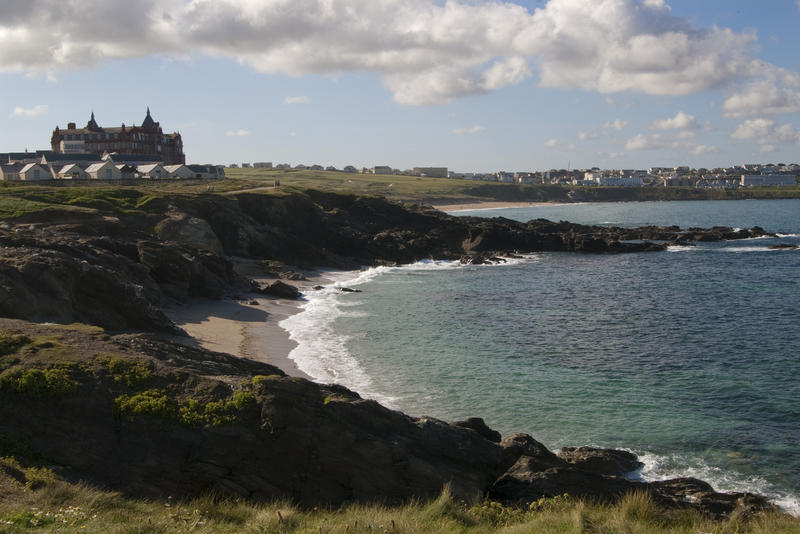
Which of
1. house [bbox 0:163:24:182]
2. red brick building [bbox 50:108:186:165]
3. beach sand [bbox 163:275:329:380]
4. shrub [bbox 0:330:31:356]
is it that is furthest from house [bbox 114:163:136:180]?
shrub [bbox 0:330:31:356]

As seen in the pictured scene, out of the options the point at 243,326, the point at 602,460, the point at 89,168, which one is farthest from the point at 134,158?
the point at 602,460

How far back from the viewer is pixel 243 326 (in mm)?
34219

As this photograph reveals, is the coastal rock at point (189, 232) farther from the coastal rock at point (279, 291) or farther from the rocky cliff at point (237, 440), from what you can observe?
the rocky cliff at point (237, 440)

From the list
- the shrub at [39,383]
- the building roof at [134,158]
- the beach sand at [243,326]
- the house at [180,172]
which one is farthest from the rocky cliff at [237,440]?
the building roof at [134,158]

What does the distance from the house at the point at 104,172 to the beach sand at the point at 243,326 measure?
58635mm

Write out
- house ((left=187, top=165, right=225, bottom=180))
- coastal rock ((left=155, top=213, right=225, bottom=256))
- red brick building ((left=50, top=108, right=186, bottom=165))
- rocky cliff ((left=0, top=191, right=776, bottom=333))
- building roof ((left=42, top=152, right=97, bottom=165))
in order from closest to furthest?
rocky cliff ((left=0, top=191, right=776, bottom=333)), coastal rock ((left=155, top=213, right=225, bottom=256)), building roof ((left=42, top=152, right=97, bottom=165)), house ((left=187, top=165, right=225, bottom=180)), red brick building ((left=50, top=108, right=186, bottom=165))

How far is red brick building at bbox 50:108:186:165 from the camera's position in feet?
397

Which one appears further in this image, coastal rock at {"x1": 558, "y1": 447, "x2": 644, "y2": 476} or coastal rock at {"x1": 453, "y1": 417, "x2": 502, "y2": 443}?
coastal rock at {"x1": 453, "y1": 417, "x2": 502, "y2": 443}

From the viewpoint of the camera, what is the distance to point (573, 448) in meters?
19.1

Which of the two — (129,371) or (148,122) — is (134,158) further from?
(129,371)

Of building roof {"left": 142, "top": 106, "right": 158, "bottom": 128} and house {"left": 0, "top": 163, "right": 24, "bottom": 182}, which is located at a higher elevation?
building roof {"left": 142, "top": 106, "right": 158, "bottom": 128}

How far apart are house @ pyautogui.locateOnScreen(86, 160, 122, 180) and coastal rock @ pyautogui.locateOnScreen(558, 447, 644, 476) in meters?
85.8

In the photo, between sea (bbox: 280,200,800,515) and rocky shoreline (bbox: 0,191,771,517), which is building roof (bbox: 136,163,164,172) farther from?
rocky shoreline (bbox: 0,191,771,517)

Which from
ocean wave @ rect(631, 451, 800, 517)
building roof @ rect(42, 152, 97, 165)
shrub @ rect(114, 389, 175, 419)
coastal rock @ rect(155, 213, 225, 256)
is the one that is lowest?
ocean wave @ rect(631, 451, 800, 517)
